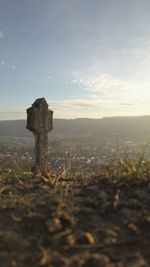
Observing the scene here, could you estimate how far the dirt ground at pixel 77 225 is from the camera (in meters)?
3.24

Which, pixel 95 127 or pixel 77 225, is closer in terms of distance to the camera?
pixel 77 225

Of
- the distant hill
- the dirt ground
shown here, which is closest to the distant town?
the dirt ground

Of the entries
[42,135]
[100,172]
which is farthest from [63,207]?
[42,135]

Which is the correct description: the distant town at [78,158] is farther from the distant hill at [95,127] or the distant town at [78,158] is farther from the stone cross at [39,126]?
the distant hill at [95,127]

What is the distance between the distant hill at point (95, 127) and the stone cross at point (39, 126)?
250 feet

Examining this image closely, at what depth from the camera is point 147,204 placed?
4.35 m

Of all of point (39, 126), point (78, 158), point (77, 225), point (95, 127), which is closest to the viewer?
point (77, 225)

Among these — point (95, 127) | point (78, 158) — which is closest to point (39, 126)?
point (78, 158)

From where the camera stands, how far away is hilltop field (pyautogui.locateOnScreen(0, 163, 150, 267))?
3242mm

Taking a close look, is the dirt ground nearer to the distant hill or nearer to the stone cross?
the stone cross

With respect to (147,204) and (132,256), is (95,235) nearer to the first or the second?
(132,256)

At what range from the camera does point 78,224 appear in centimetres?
382

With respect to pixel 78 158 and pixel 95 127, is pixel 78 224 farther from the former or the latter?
pixel 95 127

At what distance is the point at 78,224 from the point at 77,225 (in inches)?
1.1
